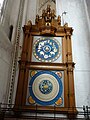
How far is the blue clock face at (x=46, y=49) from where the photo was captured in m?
3.23

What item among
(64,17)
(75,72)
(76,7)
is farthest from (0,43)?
(76,7)

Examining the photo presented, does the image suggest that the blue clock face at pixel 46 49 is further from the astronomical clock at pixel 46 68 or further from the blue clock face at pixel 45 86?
the blue clock face at pixel 45 86

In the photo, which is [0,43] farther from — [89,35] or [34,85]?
[89,35]

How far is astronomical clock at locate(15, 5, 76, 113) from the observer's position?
279 cm

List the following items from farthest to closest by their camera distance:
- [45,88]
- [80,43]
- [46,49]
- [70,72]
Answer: [80,43], [46,49], [70,72], [45,88]

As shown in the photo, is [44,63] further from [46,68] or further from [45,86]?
[45,86]

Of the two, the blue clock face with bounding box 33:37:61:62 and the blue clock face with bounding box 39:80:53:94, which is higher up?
the blue clock face with bounding box 33:37:61:62

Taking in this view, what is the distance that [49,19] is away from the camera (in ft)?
11.7

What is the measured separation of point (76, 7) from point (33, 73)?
6.67 feet

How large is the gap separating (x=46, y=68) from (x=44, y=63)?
0.11 meters

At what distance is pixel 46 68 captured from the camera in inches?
122

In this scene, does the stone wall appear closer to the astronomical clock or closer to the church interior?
the church interior

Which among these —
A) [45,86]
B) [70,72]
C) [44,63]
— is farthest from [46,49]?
[45,86]

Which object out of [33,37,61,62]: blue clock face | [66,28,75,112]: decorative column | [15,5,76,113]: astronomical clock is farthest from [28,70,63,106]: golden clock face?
[33,37,61,62]: blue clock face
